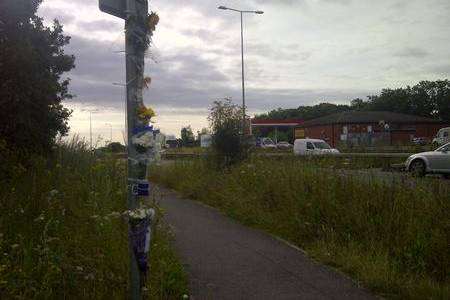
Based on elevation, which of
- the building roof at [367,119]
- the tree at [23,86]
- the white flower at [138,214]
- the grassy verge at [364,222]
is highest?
the building roof at [367,119]

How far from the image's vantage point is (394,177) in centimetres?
891

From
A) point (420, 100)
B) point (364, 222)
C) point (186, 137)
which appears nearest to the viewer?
point (364, 222)

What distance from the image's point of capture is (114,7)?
4227 mm

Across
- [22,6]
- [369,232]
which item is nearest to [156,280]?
[369,232]

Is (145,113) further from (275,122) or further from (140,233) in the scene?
(275,122)

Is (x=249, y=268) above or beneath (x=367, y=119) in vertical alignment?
beneath

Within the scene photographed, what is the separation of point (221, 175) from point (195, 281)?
8.65 m

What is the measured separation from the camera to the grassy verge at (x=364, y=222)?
6.74m

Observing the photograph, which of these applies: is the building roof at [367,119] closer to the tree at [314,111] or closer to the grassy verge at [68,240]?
the tree at [314,111]

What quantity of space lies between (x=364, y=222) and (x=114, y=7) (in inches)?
211

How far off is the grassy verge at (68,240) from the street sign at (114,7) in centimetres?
216

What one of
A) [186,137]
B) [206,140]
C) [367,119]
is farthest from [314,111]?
[206,140]

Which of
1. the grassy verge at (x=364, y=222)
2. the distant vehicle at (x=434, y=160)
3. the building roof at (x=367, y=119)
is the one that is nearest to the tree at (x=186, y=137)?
the distant vehicle at (x=434, y=160)

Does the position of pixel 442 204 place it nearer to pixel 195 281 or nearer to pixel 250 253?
pixel 250 253
